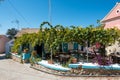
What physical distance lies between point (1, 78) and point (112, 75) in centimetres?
799

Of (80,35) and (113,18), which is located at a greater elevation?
(113,18)

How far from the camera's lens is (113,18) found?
24812mm

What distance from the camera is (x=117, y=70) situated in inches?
552

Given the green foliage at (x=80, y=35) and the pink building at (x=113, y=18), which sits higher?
the pink building at (x=113, y=18)

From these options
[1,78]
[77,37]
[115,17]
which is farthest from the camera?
[115,17]

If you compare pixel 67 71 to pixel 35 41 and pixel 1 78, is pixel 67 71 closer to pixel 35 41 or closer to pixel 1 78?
pixel 1 78

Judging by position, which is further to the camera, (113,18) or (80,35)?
(113,18)

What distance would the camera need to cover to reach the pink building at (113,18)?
24.1 meters

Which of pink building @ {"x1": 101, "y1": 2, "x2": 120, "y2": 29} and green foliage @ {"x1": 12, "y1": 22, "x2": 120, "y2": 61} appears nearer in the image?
green foliage @ {"x1": 12, "y1": 22, "x2": 120, "y2": 61}

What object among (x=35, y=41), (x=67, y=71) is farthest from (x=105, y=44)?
(x=35, y=41)

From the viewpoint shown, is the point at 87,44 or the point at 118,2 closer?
the point at 87,44

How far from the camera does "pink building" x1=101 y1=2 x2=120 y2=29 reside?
24.1m

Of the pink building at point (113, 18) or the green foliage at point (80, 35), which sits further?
the pink building at point (113, 18)

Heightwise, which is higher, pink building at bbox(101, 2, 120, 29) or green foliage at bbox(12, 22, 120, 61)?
pink building at bbox(101, 2, 120, 29)
